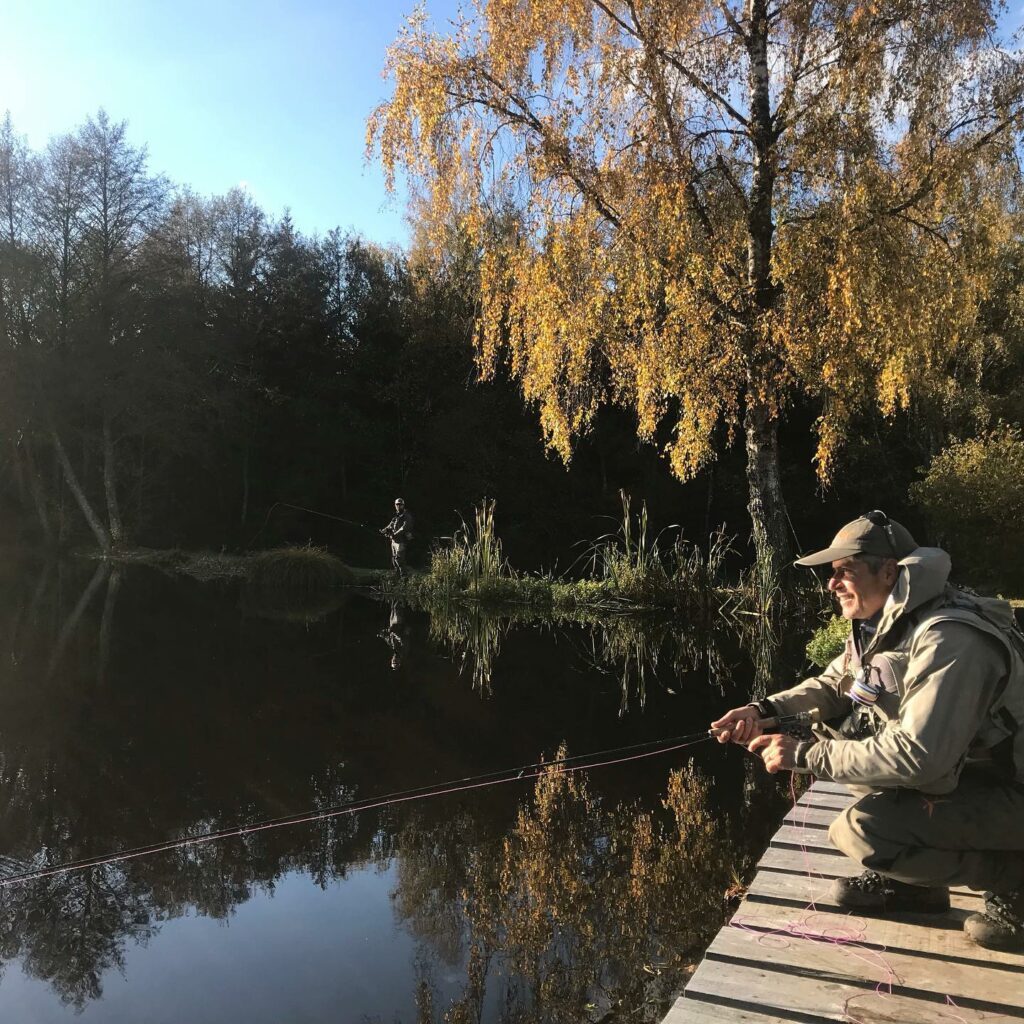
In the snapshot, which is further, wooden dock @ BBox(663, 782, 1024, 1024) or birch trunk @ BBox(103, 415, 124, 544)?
birch trunk @ BBox(103, 415, 124, 544)

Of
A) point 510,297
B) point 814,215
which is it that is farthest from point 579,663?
point 814,215

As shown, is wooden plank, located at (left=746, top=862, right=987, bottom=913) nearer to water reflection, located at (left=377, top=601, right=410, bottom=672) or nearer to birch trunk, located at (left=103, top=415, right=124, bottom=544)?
water reflection, located at (left=377, top=601, right=410, bottom=672)

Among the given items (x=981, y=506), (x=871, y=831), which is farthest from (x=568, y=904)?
(x=981, y=506)

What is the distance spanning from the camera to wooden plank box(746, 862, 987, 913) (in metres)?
2.68

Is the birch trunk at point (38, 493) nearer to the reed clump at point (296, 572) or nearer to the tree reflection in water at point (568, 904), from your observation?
the reed clump at point (296, 572)

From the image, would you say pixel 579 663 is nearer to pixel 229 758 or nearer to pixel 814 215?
pixel 229 758

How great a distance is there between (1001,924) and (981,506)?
406 inches

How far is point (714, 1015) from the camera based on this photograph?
2.09 meters

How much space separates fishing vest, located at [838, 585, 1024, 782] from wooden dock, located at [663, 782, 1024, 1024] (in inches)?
20.5

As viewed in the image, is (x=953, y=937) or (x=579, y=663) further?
(x=579, y=663)

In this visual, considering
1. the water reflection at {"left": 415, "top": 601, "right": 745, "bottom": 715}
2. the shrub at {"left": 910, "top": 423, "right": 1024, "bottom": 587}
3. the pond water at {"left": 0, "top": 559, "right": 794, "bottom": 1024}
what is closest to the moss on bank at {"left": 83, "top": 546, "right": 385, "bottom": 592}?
the water reflection at {"left": 415, "top": 601, "right": 745, "bottom": 715}

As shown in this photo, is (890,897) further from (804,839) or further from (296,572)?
(296,572)

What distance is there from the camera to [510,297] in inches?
383

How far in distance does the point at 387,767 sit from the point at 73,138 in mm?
20786
